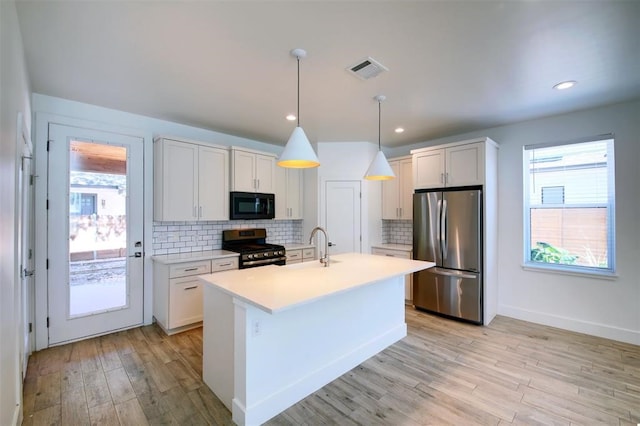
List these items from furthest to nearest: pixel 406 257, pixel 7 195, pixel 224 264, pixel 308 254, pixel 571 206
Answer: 1. pixel 308 254
2. pixel 406 257
3. pixel 224 264
4. pixel 571 206
5. pixel 7 195

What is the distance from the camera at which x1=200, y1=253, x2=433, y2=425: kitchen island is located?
1.94 m

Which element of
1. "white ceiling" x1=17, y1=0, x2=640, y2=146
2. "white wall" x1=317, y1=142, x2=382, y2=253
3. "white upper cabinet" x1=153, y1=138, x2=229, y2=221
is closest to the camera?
"white ceiling" x1=17, y1=0, x2=640, y2=146

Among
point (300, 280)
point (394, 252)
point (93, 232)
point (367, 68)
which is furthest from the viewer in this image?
point (394, 252)

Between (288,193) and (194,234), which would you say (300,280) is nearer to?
(194,234)

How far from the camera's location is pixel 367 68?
241 cm

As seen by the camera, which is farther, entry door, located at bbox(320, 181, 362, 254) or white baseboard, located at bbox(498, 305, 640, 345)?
entry door, located at bbox(320, 181, 362, 254)

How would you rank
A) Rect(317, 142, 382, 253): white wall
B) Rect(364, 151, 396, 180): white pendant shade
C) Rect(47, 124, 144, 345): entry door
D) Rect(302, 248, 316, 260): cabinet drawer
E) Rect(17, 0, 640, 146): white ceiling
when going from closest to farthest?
Rect(17, 0, 640, 146): white ceiling
Rect(364, 151, 396, 180): white pendant shade
Rect(47, 124, 144, 345): entry door
Rect(302, 248, 316, 260): cabinet drawer
Rect(317, 142, 382, 253): white wall

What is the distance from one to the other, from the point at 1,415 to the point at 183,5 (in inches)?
94.3

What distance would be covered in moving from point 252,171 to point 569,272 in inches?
176

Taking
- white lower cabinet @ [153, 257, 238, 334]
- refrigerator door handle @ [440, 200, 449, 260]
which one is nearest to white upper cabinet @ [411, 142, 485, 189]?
refrigerator door handle @ [440, 200, 449, 260]

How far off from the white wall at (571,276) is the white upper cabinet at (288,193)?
2.84 metres

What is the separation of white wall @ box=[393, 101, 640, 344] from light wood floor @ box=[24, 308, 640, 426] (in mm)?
303

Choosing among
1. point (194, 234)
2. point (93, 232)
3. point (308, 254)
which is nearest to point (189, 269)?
point (194, 234)

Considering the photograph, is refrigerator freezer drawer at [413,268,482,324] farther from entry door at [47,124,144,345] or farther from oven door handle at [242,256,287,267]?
entry door at [47,124,144,345]
